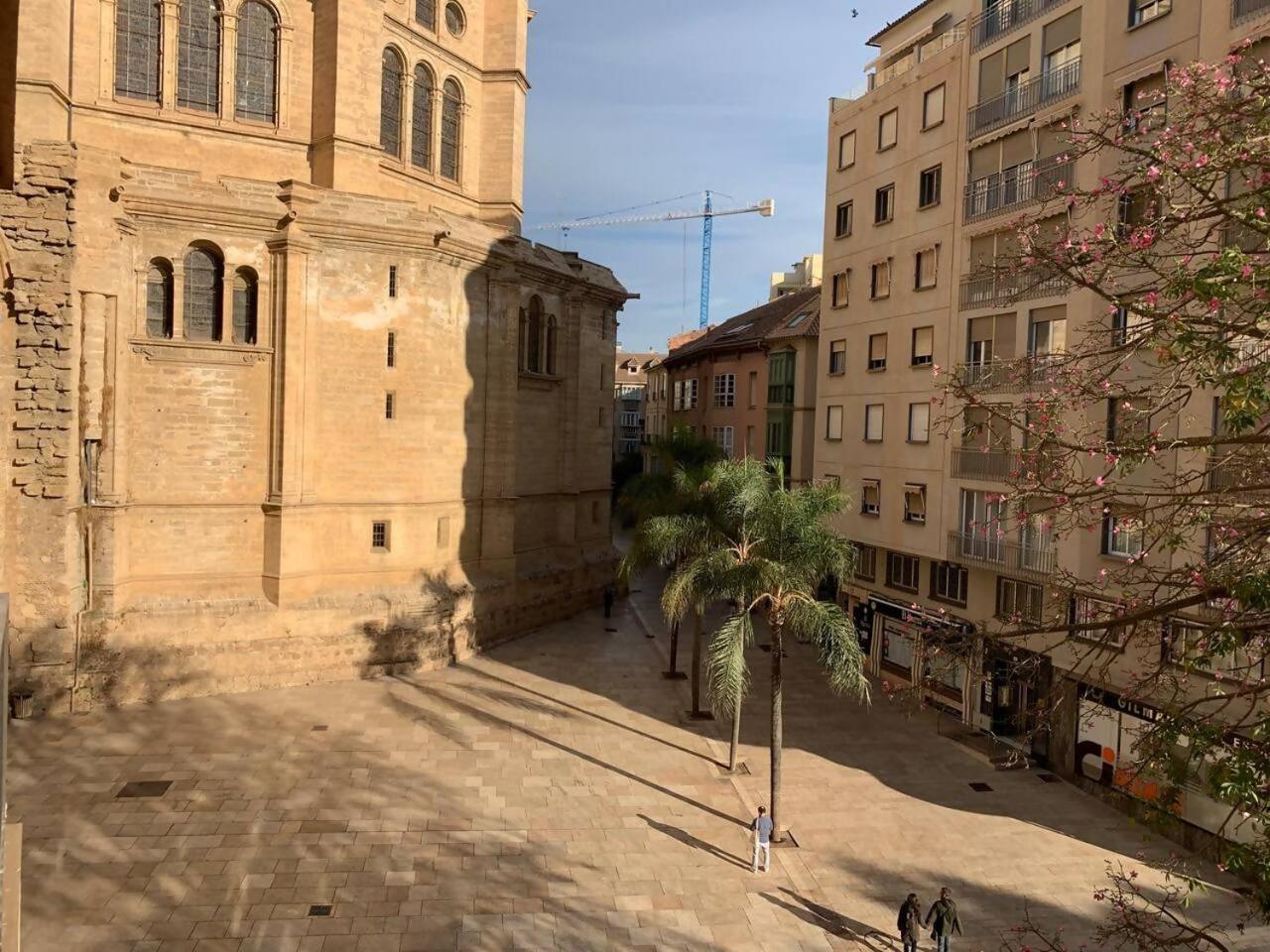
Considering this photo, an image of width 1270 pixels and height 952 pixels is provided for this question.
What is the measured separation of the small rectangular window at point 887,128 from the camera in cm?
2531

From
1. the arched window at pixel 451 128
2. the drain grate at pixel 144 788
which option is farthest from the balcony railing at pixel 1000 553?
the arched window at pixel 451 128

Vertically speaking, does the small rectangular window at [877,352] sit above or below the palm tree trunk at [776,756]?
above

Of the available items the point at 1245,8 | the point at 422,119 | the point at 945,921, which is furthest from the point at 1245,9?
the point at 422,119

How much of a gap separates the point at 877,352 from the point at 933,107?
22.9ft

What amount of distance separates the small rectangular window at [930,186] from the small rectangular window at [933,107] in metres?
1.27

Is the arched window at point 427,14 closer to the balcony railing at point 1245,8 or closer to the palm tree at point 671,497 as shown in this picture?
the palm tree at point 671,497

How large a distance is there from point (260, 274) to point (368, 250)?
3036mm

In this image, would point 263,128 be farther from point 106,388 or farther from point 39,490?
point 39,490

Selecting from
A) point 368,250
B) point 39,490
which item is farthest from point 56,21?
point 39,490

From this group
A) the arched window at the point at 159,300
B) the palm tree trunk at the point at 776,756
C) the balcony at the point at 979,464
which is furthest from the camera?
the arched window at the point at 159,300

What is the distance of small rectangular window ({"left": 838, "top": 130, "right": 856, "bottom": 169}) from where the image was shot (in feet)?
89.6

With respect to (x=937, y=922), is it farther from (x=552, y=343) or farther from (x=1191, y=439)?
(x=552, y=343)

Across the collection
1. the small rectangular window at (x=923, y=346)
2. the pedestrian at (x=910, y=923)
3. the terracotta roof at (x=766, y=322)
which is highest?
the terracotta roof at (x=766, y=322)

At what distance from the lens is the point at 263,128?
25766 millimetres
